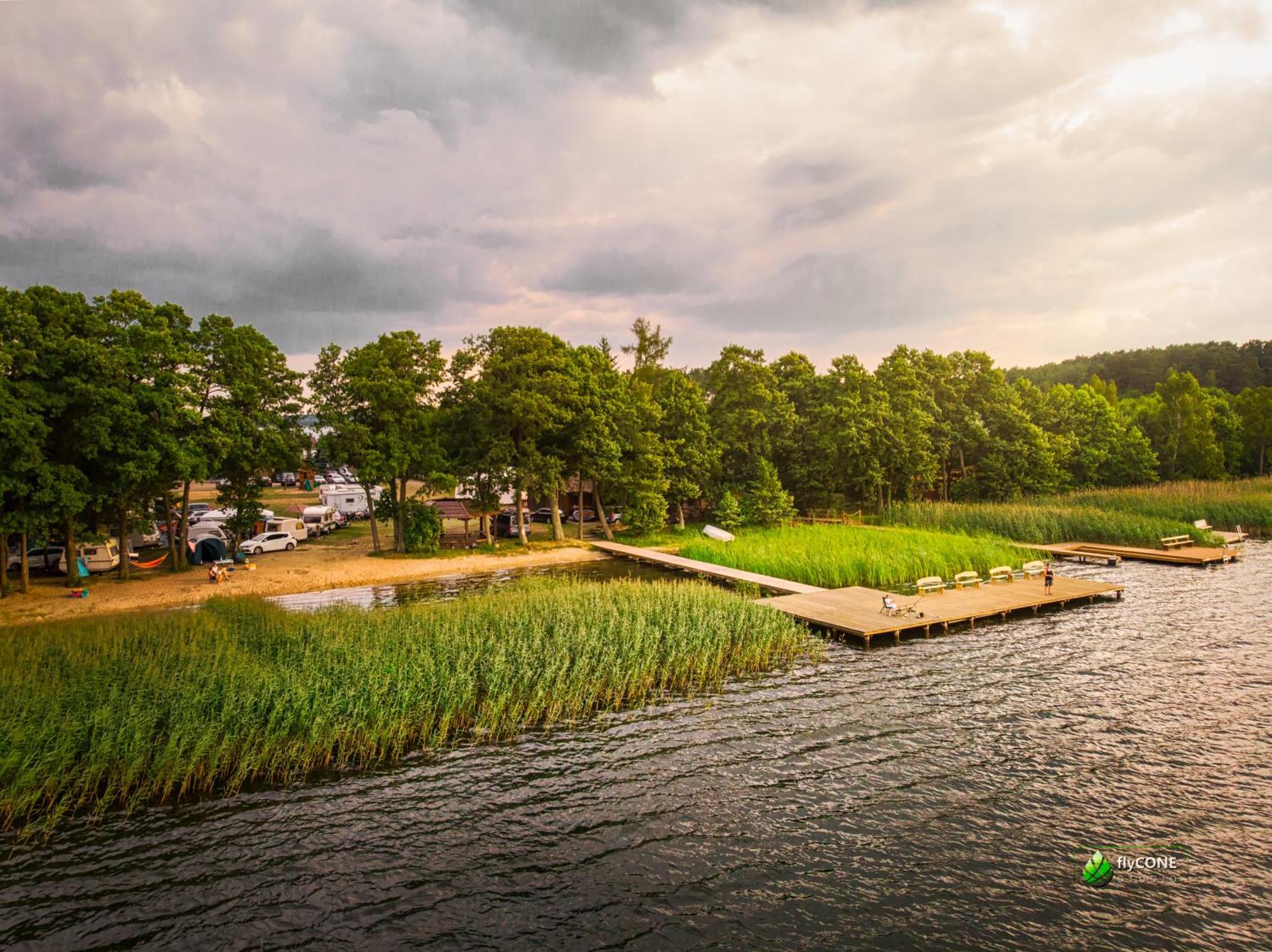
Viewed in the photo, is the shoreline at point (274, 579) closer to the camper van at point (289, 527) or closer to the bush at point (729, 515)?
the camper van at point (289, 527)

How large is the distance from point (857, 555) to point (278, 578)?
27842mm

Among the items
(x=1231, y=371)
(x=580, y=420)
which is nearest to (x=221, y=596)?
(x=580, y=420)

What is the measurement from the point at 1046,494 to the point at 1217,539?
611 inches

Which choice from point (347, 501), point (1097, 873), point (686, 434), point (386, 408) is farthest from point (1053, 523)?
point (347, 501)

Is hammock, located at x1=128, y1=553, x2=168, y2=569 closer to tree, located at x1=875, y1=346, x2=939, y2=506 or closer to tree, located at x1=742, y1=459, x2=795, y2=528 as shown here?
tree, located at x1=742, y1=459, x2=795, y2=528

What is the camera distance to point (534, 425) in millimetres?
37719

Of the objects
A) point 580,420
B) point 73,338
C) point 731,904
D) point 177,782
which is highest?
point 73,338

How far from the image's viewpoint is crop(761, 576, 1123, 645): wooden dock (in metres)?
21.2

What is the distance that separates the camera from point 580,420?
131 ft

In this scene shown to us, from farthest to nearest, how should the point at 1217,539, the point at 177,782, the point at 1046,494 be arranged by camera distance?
the point at 1046,494 → the point at 1217,539 → the point at 177,782

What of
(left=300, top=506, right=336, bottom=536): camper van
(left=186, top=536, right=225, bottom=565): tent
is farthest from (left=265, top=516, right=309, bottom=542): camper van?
(left=186, top=536, right=225, bottom=565): tent

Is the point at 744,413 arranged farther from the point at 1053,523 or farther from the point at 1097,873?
the point at 1097,873

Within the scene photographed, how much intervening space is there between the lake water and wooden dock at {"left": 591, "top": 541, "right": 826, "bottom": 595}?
1149 centimetres

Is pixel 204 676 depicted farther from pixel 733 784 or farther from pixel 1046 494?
pixel 1046 494
